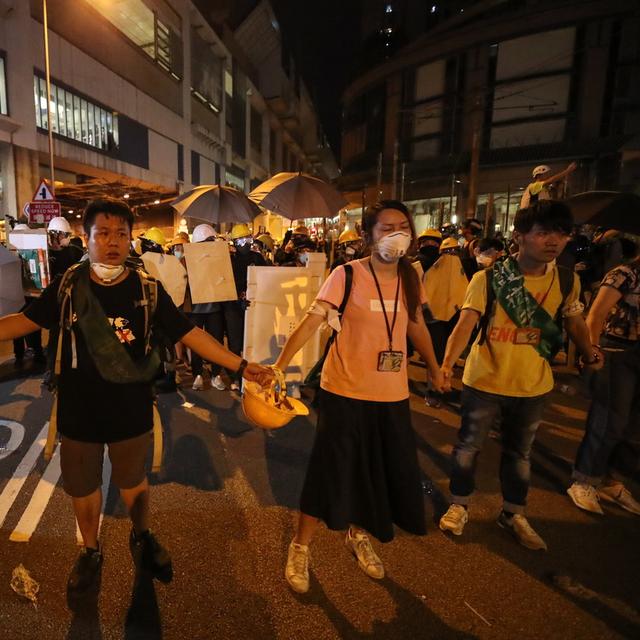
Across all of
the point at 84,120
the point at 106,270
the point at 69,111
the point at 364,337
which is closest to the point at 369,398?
the point at 364,337

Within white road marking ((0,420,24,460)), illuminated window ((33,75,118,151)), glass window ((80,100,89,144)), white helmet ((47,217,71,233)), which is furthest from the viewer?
glass window ((80,100,89,144))

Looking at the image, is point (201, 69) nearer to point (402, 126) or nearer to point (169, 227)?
point (169, 227)

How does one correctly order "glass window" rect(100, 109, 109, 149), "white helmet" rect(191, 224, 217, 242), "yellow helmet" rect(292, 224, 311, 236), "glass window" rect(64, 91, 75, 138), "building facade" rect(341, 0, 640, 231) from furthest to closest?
"building facade" rect(341, 0, 640, 231), "glass window" rect(100, 109, 109, 149), "glass window" rect(64, 91, 75, 138), "yellow helmet" rect(292, 224, 311, 236), "white helmet" rect(191, 224, 217, 242)

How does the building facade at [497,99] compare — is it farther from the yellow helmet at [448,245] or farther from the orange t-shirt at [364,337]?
the orange t-shirt at [364,337]

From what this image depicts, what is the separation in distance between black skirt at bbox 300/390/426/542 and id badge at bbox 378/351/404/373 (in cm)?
20

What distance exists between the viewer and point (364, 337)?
2393mm

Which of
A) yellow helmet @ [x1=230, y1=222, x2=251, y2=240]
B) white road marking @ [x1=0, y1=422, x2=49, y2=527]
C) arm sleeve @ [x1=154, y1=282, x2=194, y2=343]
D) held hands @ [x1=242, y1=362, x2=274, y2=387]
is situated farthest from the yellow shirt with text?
yellow helmet @ [x1=230, y1=222, x2=251, y2=240]

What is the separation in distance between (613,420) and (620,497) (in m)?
0.64

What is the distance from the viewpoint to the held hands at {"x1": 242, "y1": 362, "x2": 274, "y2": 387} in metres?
2.32

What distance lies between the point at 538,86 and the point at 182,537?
1359 inches

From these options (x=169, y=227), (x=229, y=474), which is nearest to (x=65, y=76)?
(x=169, y=227)

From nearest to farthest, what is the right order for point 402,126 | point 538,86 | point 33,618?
point 33,618, point 538,86, point 402,126

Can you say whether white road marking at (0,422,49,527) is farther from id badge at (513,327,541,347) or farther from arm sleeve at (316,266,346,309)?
id badge at (513,327,541,347)

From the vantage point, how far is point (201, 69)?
29.7 metres
